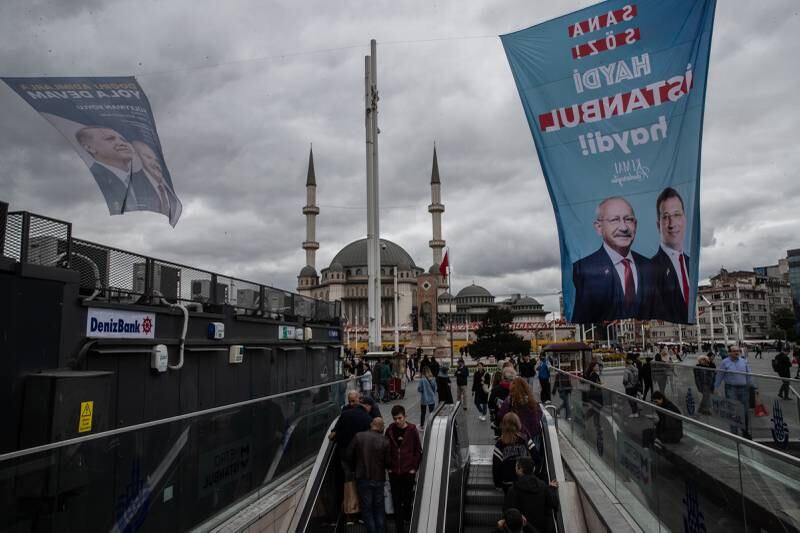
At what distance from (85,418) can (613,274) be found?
23.1 feet

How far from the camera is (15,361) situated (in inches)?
260

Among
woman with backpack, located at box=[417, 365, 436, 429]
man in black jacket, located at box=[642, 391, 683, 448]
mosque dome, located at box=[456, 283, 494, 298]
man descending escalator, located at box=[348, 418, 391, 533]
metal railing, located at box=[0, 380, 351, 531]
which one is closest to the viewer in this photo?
metal railing, located at box=[0, 380, 351, 531]

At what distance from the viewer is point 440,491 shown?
6941mm

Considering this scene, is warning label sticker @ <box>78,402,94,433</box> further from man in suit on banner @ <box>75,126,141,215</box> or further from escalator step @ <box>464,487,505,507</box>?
escalator step @ <box>464,487,505,507</box>

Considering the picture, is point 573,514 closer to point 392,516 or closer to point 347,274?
point 392,516

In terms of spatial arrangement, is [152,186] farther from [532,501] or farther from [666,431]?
[666,431]

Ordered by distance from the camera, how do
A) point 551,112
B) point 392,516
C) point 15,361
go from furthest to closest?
point 551,112, point 392,516, point 15,361

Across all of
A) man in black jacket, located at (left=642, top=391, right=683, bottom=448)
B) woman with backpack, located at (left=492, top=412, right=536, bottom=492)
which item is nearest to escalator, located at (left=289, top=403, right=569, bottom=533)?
woman with backpack, located at (left=492, top=412, right=536, bottom=492)

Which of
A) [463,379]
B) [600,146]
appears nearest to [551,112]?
[600,146]

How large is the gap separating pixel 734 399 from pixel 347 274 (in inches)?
4722

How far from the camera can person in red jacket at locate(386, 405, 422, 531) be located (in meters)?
7.20

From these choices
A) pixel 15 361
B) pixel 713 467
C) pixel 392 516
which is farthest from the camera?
pixel 392 516

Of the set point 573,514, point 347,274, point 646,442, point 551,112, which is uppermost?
point 347,274

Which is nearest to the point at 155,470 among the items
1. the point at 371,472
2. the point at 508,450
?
the point at 371,472
